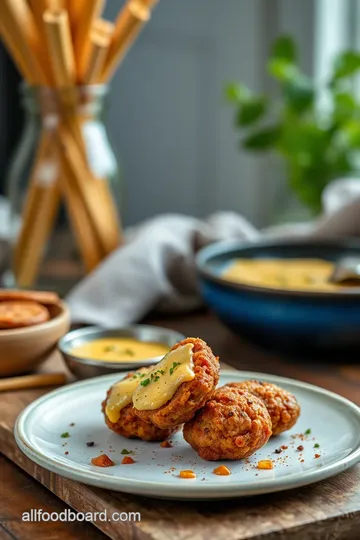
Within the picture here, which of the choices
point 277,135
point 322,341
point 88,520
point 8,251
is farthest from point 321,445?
point 277,135

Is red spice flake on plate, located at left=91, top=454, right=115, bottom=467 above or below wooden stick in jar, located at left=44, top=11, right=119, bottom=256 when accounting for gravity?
below

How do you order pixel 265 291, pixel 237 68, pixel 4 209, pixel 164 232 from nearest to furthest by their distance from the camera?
pixel 265 291, pixel 164 232, pixel 4 209, pixel 237 68

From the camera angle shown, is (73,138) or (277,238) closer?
(73,138)

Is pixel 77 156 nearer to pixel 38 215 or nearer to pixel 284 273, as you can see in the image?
pixel 38 215

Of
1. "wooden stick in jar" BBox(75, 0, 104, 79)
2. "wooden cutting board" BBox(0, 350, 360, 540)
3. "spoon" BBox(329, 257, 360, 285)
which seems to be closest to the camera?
"wooden cutting board" BBox(0, 350, 360, 540)

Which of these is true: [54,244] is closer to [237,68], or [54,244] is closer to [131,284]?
[131,284]

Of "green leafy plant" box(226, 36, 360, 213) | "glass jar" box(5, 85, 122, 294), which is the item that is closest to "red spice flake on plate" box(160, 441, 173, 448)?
"glass jar" box(5, 85, 122, 294)

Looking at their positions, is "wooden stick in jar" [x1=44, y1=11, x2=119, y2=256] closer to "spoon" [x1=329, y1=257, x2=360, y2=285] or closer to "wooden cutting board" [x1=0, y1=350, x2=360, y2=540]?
"spoon" [x1=329, y1=257, x2=360, y2=285]

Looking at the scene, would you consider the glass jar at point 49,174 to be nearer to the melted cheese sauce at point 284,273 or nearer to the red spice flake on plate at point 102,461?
the melted cheese sauce at point 284,273
